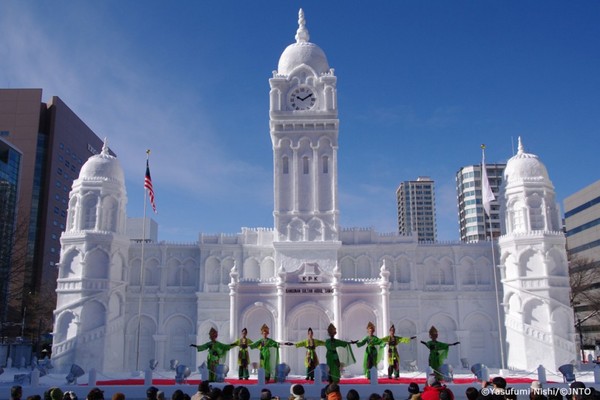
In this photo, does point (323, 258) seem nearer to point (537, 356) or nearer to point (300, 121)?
point (300, 121)

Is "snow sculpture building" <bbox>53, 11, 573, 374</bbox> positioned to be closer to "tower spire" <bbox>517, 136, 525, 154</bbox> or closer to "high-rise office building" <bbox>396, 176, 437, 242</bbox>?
"tower spire" <bbox>517, 136, 525, 154</bbox>

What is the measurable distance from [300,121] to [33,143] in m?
53.2

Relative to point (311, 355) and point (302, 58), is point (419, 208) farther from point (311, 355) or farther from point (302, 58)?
point (311, 355)

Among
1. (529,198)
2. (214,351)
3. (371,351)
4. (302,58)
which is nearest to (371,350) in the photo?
(371,351)

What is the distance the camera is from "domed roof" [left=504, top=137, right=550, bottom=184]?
127 ft

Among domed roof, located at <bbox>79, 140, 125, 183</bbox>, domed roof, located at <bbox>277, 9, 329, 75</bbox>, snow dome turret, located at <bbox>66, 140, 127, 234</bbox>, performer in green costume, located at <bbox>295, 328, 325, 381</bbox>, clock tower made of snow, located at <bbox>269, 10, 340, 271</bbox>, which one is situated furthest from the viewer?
domed roof, located at <bbox>277, 9, 329, 75</bbox>

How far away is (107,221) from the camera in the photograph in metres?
38.5

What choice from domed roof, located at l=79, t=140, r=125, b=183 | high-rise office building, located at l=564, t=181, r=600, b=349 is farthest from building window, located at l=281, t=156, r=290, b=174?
high-rise office building, located at l=564, t=181, r=600, b=349

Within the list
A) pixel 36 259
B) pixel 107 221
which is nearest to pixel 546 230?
pixel 107 221

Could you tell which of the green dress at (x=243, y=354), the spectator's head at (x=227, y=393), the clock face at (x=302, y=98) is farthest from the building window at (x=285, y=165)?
the spectator's head at (x=227, y=393)

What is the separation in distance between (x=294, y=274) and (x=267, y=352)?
952 cm

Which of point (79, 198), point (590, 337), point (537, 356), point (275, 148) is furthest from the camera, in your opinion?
point (590, 337)

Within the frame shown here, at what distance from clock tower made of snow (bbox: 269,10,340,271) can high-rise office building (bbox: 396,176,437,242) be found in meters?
113

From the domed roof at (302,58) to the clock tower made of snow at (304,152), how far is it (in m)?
0.43
